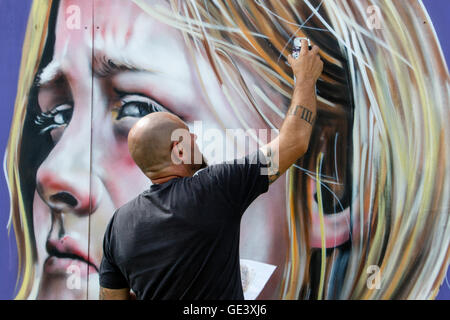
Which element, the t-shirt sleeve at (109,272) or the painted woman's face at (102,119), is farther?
the painted woman's face at (102,119)

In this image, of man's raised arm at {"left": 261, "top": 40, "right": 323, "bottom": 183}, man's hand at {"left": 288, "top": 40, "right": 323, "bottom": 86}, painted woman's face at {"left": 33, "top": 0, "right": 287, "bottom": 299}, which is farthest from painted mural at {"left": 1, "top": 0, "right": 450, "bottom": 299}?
man's raised arm at {"left": 261, "top": 40, "right": 323, "bottom": 183}

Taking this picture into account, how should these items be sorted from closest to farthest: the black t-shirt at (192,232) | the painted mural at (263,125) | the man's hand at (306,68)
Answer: the black t-shirt at (192,232), the man's hand at (306,68), the painted mural at (263,125)

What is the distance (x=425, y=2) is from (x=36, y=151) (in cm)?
244

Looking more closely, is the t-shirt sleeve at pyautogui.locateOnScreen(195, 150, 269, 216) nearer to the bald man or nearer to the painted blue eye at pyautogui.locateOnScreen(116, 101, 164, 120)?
the bald man

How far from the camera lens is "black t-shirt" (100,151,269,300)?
1.48m

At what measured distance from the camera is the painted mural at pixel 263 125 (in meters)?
2.31

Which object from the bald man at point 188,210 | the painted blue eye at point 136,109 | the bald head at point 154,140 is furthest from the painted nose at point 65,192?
the bald head at point 154,140

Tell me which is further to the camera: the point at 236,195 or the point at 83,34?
the point at 83,34

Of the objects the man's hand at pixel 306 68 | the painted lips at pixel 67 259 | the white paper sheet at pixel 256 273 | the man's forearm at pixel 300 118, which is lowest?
the white paper sheet at pixel 256 273

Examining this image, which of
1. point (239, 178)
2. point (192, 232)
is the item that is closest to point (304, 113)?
point (239, 178)

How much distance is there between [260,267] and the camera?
7.71ft

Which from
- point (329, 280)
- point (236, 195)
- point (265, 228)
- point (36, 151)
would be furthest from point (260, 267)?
point (36, 151)

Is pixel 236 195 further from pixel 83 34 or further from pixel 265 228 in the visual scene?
pixel 83 34

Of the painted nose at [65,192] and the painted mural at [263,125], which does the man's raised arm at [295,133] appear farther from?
the painted nose at [65,192]
